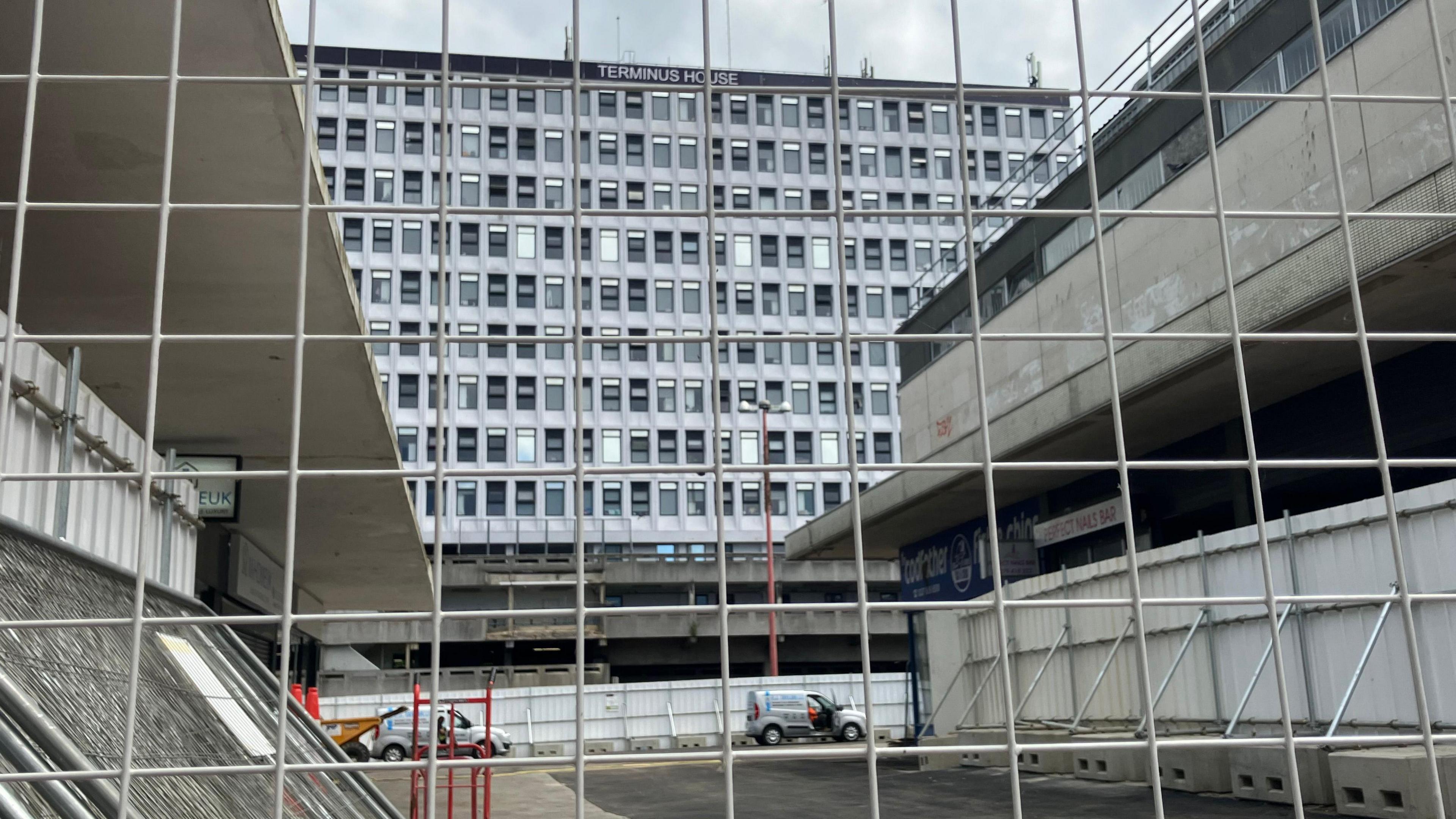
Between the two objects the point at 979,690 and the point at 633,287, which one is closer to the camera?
the point at 979,690

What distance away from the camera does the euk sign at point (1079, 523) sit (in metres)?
22.3

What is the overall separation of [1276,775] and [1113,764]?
3834 millimetres

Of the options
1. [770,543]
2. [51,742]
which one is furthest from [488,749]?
[770,543]

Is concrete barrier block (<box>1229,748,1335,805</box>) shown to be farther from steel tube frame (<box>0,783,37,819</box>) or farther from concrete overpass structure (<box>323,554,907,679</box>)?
concrete overpass structure (<box>323,554,907,679</box>)

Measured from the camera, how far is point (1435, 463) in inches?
158

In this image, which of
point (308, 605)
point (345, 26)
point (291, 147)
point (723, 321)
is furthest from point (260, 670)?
point (723, 321)

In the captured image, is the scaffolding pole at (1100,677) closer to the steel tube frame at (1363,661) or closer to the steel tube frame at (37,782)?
the steel tube frame at (1363,661)

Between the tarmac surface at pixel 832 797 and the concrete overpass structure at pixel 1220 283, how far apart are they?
392cm

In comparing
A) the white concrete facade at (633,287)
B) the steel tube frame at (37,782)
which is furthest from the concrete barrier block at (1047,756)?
the white concrete facade at (633,287)

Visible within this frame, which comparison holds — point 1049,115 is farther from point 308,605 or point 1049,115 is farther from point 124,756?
point 124,756

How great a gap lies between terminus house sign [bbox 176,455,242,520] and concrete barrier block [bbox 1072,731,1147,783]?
35.4 ft

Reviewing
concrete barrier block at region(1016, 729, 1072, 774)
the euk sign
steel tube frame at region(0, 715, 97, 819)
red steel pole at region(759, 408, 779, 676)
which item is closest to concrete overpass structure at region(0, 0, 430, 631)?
steel tube frame at region(0, 715, 97, 819)

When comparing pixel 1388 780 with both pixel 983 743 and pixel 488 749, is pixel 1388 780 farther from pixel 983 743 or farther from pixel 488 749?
pixel 983 743

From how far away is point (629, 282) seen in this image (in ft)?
223
